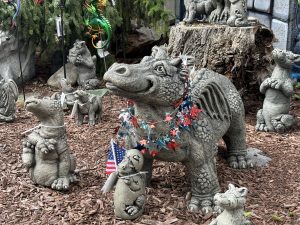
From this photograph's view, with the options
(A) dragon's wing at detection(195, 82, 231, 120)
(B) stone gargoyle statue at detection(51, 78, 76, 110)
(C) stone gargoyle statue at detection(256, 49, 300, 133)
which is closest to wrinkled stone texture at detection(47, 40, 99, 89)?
(B) stone gargoyle statue at detection(51, 78, 76, 110)

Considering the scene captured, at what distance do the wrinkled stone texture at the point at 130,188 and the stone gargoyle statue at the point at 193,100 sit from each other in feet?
0.63

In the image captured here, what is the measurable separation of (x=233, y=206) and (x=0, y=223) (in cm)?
Result: 167

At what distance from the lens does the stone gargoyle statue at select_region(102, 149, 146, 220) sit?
3.25 m

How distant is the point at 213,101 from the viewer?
378cm

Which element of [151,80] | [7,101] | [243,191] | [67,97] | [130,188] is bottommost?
[67,97]

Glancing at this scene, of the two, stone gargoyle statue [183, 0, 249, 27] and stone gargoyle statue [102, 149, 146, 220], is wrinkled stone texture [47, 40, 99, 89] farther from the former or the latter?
stone gargoyle statue [102, 149, 146, 220]

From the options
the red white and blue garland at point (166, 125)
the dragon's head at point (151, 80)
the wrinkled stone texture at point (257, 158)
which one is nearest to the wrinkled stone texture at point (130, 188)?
the red white and blue garland at point (166, 125)

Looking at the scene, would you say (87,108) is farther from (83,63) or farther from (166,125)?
(166,125)

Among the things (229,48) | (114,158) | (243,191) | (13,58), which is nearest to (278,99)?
(229,48)

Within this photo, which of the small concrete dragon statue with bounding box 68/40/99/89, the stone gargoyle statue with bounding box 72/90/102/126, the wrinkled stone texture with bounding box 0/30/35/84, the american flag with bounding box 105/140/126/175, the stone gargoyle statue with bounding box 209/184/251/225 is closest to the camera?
the stone gargoyle statue with bounding box 209/184/251/225

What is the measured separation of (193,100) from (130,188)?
823mm

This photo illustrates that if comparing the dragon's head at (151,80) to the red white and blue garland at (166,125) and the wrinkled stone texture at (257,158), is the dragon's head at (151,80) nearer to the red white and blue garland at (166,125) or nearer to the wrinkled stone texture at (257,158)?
the red white and blue garland at (166,125)

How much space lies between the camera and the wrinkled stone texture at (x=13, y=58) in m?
7.52

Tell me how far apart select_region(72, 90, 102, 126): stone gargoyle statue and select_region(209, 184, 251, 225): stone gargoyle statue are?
2.90 m
